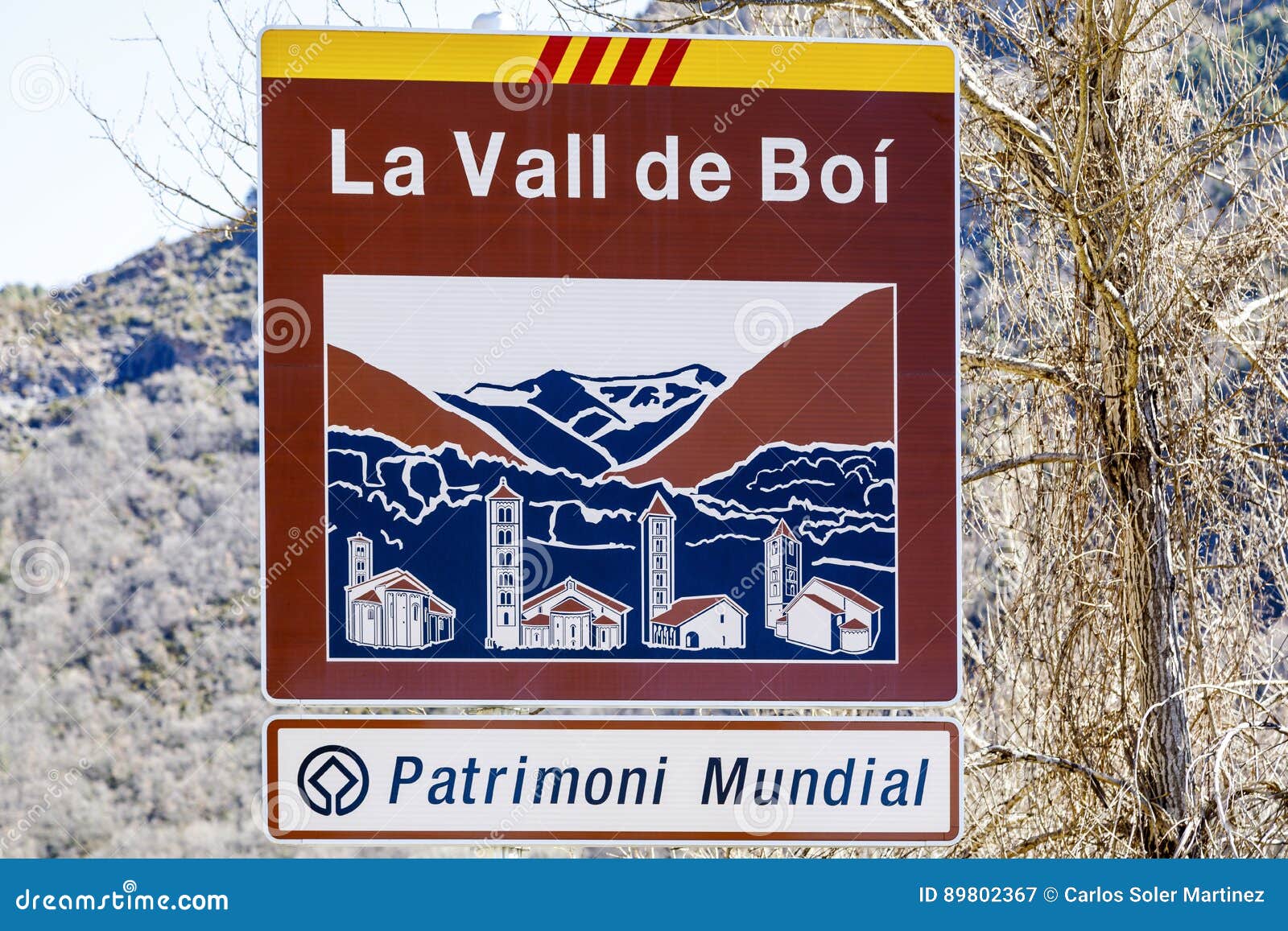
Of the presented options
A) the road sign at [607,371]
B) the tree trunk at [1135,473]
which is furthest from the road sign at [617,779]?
the tree trunk at [1135,473]

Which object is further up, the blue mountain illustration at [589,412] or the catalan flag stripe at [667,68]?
the catalan flag stripe at [667,68]

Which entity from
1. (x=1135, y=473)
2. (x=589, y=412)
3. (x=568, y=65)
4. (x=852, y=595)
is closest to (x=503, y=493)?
(x=589, y=412)

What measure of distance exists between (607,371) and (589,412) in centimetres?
10

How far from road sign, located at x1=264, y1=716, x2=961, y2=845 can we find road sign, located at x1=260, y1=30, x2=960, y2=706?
9 centimetres

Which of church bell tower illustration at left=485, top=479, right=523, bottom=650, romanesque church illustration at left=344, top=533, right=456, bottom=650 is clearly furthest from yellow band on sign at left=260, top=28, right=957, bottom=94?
romanesque church illustration at left=344, top=533, right=456, bottom=650

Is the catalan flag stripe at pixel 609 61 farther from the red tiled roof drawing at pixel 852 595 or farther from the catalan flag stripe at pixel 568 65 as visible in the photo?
the red tiled roof drawing at pixel 852 595

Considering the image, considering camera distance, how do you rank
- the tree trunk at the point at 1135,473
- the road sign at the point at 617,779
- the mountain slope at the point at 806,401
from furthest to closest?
the tree trunk at the point at 1135,473, the mountain slope at the point at 806,401, the road sign at the point at 617,779

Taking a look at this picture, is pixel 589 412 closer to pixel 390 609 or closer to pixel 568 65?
pixel 390 609

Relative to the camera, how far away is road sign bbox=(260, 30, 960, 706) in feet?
8.66

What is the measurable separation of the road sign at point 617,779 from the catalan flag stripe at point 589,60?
4.79 feet

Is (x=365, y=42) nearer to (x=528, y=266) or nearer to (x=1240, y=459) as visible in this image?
(x=528, y=266)

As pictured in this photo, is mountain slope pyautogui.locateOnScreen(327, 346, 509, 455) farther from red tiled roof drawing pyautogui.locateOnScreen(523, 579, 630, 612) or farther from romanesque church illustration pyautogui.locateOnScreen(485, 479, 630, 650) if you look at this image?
red tiled roof drawing pyautogui.locateOnScreen(523, 579, 630, 612)

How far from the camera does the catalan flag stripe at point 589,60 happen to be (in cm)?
275

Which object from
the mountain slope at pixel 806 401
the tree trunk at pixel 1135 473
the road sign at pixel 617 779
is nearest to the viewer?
the road sign at pixel 617 779
